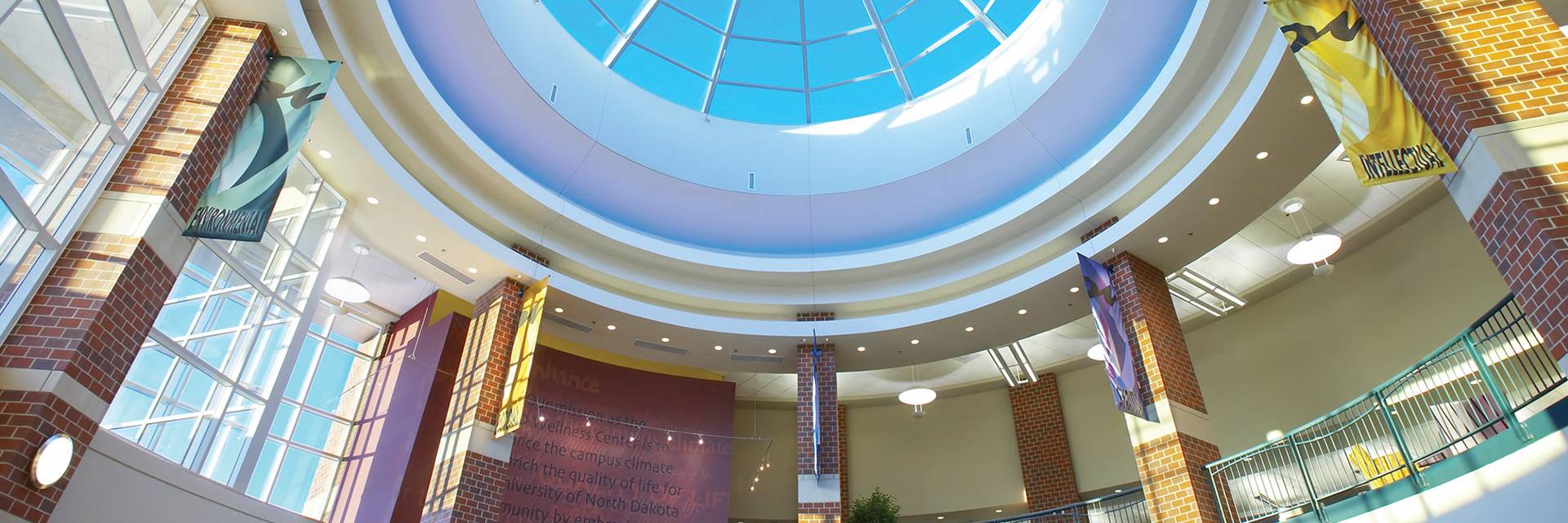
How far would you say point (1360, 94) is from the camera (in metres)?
9.00

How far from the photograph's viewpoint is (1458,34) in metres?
8.16

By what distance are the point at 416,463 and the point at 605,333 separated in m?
5.14

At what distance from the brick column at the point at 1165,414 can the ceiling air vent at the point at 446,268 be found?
1410cm

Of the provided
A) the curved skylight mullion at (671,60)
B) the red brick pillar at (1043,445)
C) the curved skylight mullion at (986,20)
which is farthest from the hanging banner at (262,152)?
the red brick pillar at (1043,445)

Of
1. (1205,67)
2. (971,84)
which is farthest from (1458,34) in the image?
(971,84)

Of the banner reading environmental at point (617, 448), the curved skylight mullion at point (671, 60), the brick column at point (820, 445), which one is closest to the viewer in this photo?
the brick column at point (820, 445)

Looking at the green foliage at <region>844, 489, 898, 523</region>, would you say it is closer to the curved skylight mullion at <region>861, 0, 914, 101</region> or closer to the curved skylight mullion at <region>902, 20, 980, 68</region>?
the curved skylight mullion at <region>861, 0, 914, 101</region>

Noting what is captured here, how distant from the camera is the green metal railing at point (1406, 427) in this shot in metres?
9.55

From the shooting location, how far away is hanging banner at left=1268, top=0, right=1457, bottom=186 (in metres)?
8.37

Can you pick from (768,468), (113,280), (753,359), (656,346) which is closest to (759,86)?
(753,359)

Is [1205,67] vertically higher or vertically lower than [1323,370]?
higher

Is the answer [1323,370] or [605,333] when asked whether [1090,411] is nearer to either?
[1323,370]

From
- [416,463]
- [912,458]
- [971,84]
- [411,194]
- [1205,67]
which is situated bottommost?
[416,463]

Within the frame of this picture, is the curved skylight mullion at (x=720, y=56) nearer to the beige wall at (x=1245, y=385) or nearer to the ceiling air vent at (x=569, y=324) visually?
the ceiling air vent at (x=569, y=324)
